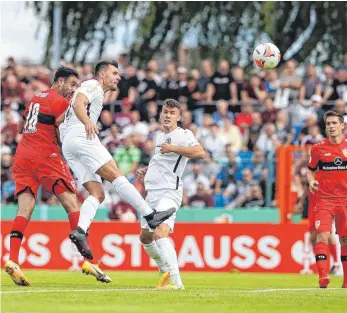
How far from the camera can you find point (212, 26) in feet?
105

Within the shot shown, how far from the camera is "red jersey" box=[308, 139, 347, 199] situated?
1523 cm

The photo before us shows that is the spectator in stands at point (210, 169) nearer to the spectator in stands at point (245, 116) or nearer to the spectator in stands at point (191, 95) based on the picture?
the spectator in stands at point (245, 116)

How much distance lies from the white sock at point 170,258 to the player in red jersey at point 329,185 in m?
2.32

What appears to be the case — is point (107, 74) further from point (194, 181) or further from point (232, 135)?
point (232, 135)

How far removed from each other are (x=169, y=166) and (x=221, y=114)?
417 inches

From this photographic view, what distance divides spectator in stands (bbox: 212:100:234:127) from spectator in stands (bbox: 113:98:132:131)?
1.93 metres

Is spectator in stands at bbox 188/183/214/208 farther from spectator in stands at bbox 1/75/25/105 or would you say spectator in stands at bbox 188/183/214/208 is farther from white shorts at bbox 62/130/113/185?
white shorts at bbox 62/130/113/185

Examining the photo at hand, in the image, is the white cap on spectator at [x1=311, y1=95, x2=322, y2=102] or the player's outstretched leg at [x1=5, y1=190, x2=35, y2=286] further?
the white cap on spectator at [x1=311, y1=95, x2=322, y2=102]


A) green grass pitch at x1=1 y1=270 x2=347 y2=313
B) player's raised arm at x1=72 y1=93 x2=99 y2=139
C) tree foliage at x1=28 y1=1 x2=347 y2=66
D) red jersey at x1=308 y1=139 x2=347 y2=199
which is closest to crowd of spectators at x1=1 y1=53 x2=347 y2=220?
tree foliage at x1=28 y1=1 x2=347 y2=66

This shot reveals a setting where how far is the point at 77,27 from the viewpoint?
108ft

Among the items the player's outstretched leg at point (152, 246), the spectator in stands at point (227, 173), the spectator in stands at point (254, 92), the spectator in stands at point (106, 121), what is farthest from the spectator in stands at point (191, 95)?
the player's outstretched leg at point (152, 246)

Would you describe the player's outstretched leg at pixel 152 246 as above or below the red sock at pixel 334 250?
above

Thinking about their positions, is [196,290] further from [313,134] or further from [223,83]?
[223,83]

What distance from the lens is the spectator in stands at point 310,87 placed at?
2442 centimetres
